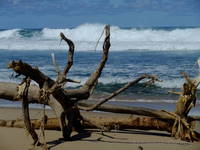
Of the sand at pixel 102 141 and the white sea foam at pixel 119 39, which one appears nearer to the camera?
the sand at pixel 102 141

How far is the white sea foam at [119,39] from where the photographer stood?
22984mm

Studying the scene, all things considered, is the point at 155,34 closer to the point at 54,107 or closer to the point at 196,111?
the point at 196,111

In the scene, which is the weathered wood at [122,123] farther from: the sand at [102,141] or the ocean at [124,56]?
the ocean at [124,56]

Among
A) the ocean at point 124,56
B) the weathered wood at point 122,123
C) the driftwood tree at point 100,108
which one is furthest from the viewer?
the ocean at point 124,56

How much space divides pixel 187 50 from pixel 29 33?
1400 cm

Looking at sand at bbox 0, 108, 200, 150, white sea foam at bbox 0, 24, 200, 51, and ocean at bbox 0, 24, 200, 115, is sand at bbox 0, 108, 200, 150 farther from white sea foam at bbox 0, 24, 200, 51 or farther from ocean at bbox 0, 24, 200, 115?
white sea foam at bbox 0, 24, 200, 51

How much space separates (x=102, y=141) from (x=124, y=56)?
43.6 ft

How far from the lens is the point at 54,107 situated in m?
4.66

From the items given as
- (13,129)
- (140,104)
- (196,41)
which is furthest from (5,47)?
(13,129)

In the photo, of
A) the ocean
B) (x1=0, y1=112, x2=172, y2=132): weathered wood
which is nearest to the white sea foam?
the ocean

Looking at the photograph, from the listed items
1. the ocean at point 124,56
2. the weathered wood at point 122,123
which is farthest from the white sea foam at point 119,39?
the weathered wood at point 122,123

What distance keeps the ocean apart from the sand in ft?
2.49

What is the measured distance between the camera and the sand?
4.32 m

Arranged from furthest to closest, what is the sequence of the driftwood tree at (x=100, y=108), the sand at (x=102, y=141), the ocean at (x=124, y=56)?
the ocean at (x=124, y=56) → the driftwood tree at (x=100, y=108) → the sand at (x=102, y=141)
